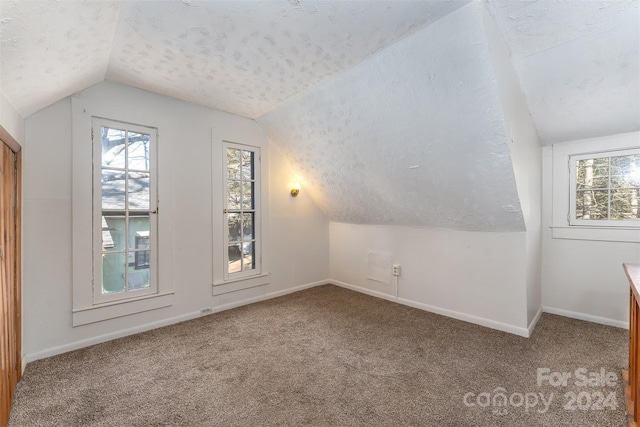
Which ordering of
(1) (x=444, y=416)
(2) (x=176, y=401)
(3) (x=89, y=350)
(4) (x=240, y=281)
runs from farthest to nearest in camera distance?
(4) (x=240, y=281) < (3) (x=89, y=350) < (2) (x=176, y=401) < (1) (x=444, y=416)

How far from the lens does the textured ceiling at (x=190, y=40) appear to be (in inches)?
55.9

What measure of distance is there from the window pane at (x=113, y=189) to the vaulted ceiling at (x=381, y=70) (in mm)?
730

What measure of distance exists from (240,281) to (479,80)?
10.2ft

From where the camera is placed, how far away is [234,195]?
3.51m

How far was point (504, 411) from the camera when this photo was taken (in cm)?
170

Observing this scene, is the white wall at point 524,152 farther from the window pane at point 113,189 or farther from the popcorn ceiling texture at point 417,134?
the window pane at point 113,189

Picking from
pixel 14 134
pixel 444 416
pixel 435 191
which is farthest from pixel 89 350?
pixel 435 191

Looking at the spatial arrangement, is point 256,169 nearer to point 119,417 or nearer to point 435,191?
point 435,191

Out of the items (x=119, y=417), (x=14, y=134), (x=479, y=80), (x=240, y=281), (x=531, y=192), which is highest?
(x=479, y=80)

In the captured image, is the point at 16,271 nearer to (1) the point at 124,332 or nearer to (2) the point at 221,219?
(1) the point at 124,332

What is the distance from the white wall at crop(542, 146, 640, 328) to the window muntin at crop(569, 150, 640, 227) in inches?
8.3

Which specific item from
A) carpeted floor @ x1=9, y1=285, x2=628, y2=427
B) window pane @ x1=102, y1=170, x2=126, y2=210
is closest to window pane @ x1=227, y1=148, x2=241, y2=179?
window pane @ x1=102, y1=170, x2=126, y2=210

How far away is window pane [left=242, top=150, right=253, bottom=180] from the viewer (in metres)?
3.60

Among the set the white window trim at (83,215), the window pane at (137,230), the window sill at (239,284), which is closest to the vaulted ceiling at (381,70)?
the white window trim at (83,215)
